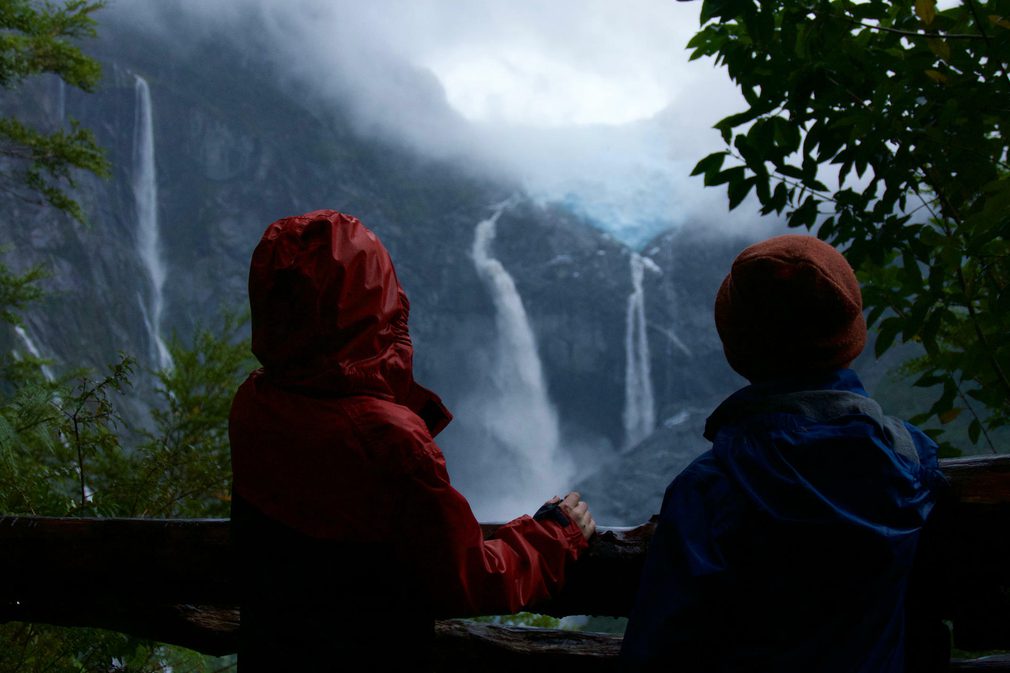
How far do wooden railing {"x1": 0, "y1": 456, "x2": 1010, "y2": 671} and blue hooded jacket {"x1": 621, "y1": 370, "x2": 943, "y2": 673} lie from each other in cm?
33

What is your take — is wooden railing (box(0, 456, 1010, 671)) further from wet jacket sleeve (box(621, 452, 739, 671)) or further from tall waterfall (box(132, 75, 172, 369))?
tall waterfall (box(132, 75, 172, 369))

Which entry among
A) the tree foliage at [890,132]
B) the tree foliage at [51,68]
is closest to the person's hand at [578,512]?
the tree foliage at [890,132]

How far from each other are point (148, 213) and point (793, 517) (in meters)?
37.0

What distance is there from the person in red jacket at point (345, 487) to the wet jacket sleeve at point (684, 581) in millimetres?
256

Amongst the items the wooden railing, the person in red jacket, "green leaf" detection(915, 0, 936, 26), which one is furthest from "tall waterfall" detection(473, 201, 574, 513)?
the person in red jacket

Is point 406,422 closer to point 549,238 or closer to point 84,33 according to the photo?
point 84,33

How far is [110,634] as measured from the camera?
277 cm

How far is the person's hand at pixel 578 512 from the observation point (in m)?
1.58

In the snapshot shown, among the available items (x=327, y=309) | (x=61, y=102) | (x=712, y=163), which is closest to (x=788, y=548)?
(x=327, y=309)

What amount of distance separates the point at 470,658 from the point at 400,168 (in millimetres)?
48138

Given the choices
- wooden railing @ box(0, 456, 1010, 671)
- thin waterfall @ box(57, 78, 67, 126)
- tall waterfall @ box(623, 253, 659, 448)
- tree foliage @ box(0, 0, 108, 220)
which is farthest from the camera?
tall waterfall @ box(623, 253, 659, 448)

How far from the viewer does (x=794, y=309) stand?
1.26 meters

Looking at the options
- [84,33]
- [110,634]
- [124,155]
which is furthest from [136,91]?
[110,634]

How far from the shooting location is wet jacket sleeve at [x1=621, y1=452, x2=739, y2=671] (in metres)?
1.17
